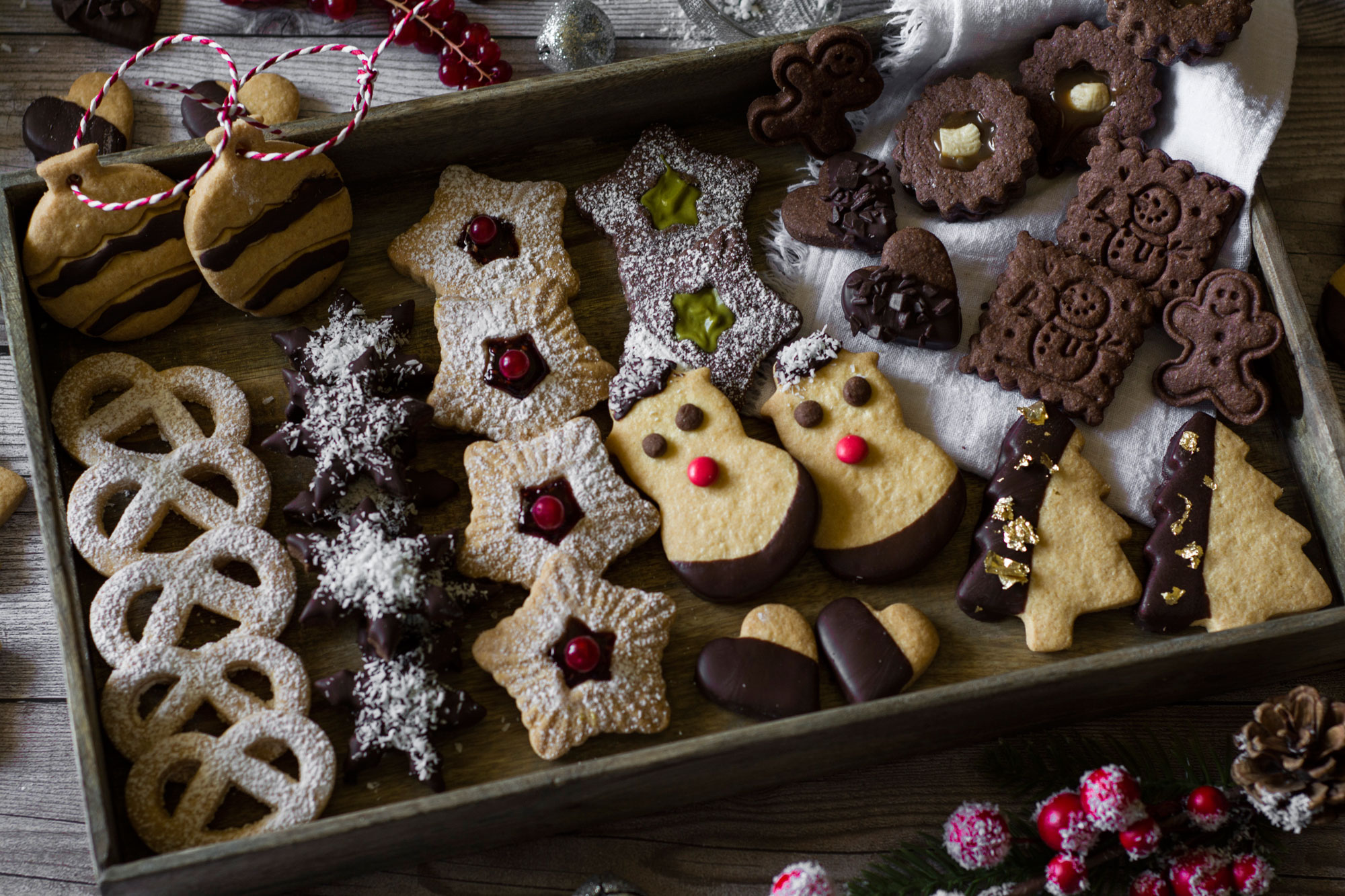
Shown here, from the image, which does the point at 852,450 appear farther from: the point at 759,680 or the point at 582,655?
the point at 582,655

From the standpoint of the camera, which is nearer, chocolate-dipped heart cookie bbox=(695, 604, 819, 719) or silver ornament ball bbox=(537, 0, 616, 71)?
chocolate-dipped heart cookie bbox=(695, 604, 819, 719)

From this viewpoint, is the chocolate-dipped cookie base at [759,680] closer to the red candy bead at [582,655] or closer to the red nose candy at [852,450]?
the red candy bead at [582,655]

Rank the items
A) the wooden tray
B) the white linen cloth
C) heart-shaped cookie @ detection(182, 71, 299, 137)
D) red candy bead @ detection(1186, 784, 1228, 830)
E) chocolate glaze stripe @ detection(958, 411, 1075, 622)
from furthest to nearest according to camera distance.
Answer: heart-shaped cookie @ detection(182, 71, 299, 137) → the white linen cloth → chocolate glaze stripe @ detection(958, 411, 1075, 622) → red candy bead @ detection(1186, 784, 1228, 830) → the wooden tray

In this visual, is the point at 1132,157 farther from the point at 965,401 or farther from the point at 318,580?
the point at 318,580

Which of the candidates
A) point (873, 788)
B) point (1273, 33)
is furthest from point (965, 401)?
point (1273, 33)

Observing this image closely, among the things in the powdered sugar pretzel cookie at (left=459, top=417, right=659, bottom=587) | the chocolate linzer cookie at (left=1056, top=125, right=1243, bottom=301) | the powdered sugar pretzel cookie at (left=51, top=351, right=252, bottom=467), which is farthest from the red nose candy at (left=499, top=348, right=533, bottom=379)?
the chocolate linzer cookie at (left=1056, top=125, right=1243, bottom=301)

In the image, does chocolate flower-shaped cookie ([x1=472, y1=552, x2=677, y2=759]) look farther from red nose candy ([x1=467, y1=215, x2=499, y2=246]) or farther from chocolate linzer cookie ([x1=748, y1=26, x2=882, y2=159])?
chocolate linzer cookie ([x1=748, y1=26, x2=882, y2=159])

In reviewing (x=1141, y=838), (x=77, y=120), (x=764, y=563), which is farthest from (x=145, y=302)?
(x=1141, y=838)
